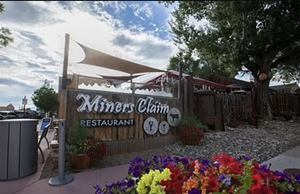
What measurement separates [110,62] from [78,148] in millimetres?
2913

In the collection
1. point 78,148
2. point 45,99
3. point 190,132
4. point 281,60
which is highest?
point 281,60

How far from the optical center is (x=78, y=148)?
152 inches

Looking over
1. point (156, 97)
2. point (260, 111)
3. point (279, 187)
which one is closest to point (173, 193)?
point (279, 187)

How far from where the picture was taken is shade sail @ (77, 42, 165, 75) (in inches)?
196

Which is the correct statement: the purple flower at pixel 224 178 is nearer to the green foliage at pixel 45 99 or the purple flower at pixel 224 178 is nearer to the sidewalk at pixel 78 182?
the sidewalk at pixel 78 182

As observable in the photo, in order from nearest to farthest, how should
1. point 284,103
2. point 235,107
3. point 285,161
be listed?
point 285,161 < point 235,107 < point 284,103

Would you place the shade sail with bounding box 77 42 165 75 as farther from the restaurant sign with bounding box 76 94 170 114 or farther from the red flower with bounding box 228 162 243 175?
the red flower with bounding box 228 162 243 175

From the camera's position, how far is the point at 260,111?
975 cm

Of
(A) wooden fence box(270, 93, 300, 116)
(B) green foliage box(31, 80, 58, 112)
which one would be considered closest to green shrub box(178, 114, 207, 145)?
(A) wooden fence box(270, 93, 300, 116)

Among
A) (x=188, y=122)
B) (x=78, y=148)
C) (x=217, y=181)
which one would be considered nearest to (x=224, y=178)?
(x=217, y=181)

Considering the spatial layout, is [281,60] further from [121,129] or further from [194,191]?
[194,191]

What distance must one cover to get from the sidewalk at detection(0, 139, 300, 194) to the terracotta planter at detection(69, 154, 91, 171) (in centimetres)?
20

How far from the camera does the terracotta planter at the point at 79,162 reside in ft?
12.0

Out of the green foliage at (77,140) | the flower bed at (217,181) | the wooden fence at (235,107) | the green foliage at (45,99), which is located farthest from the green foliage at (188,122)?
the green foliage at (45,99)
